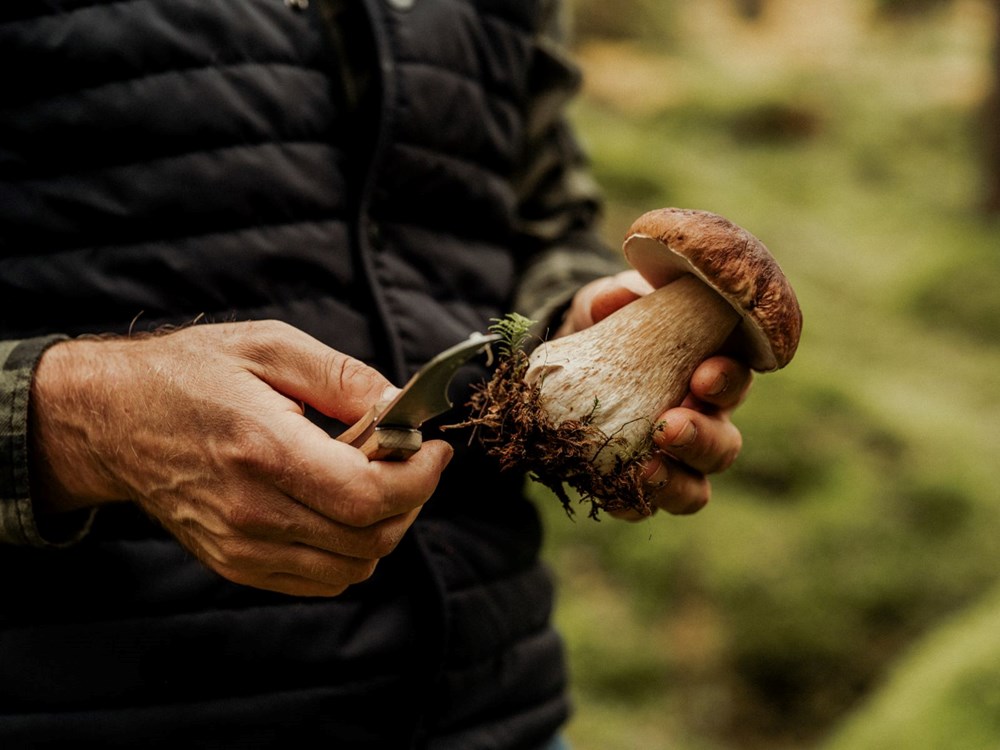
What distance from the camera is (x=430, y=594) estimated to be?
1.22 metres

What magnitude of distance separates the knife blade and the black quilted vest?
32 cm

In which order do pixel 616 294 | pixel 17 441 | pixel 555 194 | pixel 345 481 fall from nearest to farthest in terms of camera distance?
pixel 345 481, pixel 17 441, pixel 616 294, pixel 555 194

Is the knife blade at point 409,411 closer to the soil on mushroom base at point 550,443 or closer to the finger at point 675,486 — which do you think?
the soil on mushroom base at point 550,443

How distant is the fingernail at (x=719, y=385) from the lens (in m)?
1.12

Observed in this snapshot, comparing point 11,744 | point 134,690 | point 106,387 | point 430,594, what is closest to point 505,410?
point 430,594

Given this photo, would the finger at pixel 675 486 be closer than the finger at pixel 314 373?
No

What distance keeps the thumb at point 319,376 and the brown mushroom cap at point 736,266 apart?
0.41m

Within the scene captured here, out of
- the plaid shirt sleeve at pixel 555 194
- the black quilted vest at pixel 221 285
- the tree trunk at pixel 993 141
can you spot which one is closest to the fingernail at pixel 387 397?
the black quilted vest at pixel 221 285

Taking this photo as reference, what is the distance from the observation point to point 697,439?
1124mm

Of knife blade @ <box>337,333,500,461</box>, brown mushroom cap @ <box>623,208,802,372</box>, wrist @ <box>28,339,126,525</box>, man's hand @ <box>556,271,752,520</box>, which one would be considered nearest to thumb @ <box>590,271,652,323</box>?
man's hand @ <box>556,271,752,520</box>

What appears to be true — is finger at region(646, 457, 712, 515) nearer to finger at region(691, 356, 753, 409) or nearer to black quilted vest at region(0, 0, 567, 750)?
finger at region(691, 356, 753, 409)

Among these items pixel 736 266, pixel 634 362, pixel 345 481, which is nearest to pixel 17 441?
pixel 345 481

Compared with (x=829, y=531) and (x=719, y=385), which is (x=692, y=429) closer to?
(x=719, y=385)

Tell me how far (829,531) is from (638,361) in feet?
8.55
